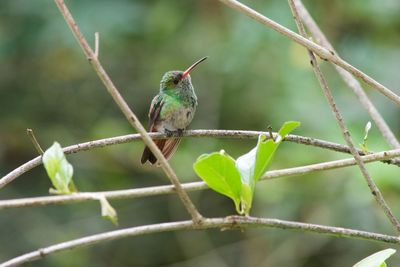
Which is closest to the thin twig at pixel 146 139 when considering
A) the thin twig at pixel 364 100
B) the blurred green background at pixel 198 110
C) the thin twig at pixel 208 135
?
the thin twig at pixel 208 135

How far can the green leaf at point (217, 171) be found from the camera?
1.44 meters

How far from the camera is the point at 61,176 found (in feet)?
4.38

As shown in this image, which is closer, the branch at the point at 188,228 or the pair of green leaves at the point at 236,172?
the branch at the point at 188,228

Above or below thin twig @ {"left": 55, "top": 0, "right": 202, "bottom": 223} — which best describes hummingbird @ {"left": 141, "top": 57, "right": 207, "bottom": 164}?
above

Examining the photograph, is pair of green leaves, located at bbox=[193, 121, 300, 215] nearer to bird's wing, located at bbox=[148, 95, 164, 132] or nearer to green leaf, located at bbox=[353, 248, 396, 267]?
green leaf, located at bbox=[353, 248, 396, 267]

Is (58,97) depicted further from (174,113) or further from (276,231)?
(174,113)

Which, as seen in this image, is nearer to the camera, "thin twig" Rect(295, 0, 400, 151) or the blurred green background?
"thin twig" Rect(295, 0, 400, 151)

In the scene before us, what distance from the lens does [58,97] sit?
264 inches

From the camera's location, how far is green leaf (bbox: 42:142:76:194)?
1.31 m

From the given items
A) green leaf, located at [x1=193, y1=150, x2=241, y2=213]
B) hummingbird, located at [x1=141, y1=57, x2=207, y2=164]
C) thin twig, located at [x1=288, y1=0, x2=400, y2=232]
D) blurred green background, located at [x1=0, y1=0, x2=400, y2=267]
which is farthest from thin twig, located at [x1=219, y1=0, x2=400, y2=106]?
blurred green background, located at [x1=0, y1=0, x2=400, y2=267]

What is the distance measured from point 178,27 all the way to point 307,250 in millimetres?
2239

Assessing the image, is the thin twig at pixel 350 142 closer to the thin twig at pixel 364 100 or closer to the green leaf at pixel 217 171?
the green leaf at pixel 217 171

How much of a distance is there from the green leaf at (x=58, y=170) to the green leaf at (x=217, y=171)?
10.1 inches

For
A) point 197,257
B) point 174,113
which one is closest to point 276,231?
point 197,257
